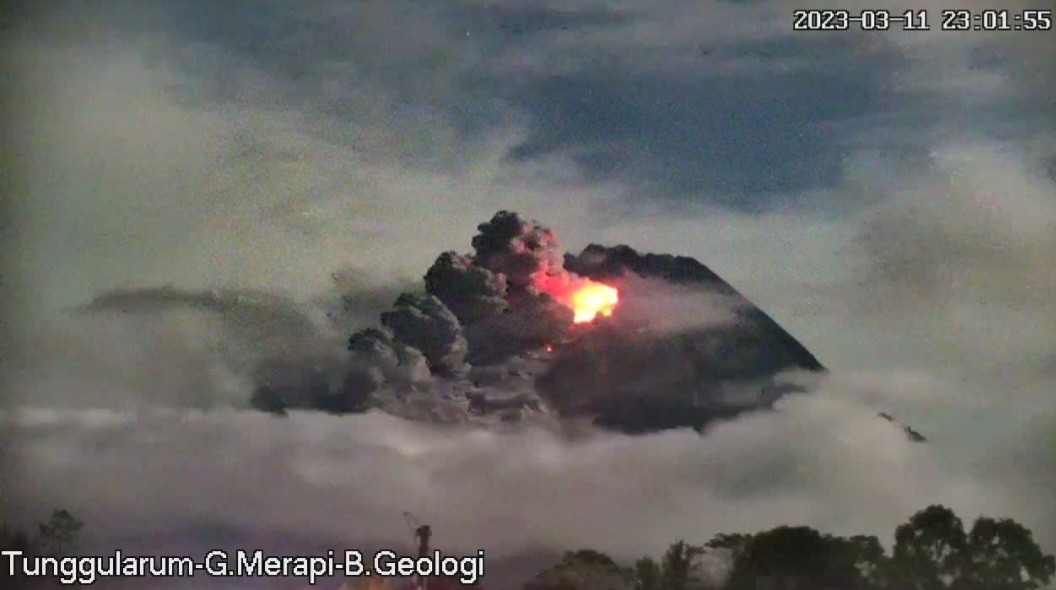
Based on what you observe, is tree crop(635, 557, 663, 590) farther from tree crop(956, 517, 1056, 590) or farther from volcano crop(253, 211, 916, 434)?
tree crop(956, 517, 1056, 590)

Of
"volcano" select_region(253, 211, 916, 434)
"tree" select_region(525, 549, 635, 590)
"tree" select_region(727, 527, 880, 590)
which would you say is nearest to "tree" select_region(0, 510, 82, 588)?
"volcano" select_region(253, 211, 916, 434)

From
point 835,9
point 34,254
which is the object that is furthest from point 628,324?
point 34,254

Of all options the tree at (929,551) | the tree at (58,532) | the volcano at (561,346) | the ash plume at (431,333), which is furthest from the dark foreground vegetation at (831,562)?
the tree at (58,532)

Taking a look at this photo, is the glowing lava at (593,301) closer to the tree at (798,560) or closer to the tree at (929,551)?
the tree at (798,560)

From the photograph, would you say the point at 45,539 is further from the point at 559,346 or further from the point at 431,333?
the point at 559,346

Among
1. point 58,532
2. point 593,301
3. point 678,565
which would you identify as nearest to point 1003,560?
point 678,565

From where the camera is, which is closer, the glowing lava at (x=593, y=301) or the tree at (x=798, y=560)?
the tree at (x=798, y=560)
